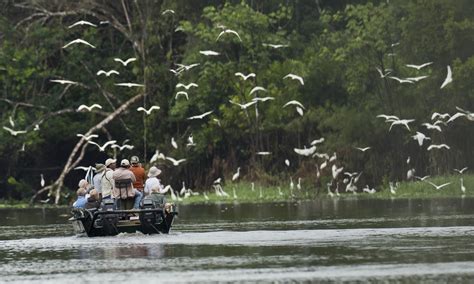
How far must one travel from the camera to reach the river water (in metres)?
28.0

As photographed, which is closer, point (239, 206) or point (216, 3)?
point (239, 206)

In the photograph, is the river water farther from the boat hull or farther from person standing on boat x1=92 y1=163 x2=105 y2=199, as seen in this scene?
person standing on boat x1=92 y1=163 x2=105 y2=199

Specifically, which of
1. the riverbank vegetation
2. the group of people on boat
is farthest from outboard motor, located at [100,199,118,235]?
the riverbank vegetation

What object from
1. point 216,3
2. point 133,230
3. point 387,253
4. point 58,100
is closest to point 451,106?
point 216,3

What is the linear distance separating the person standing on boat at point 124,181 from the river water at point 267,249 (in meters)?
1.06

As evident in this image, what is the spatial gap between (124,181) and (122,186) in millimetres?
208

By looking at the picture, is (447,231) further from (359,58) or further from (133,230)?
(359,58)

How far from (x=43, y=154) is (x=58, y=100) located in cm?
381

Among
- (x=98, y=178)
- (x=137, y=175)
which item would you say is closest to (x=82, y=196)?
(x=98, y=178)

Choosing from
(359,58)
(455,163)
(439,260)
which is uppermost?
(359,58)

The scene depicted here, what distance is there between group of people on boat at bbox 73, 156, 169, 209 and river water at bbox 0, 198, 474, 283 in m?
0.98

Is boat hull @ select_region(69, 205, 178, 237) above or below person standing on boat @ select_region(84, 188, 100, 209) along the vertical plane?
below

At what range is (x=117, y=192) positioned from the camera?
1560 inches

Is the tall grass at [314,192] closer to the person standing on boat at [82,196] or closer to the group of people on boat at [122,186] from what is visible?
the person standing on boat at [82,196]
